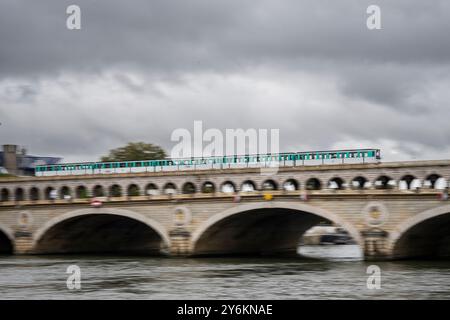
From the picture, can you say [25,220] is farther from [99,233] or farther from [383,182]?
[383,182]

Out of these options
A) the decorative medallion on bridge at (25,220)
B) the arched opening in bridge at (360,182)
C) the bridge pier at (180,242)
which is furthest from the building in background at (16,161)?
the arched opening in bridge at (360,182)

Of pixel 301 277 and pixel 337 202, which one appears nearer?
pixel 301 277

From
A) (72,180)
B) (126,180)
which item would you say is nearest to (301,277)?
(126,180)

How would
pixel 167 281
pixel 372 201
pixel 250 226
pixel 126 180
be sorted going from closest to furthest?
pixel 167 281
pixel 372 201
pixel 250 226
pixel 126 180

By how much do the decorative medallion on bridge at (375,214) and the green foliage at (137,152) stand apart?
61882mm

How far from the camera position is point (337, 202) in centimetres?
5772

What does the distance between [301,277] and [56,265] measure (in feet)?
70.7

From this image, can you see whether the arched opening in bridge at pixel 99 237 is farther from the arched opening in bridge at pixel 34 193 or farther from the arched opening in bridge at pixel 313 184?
the arched opening in bridge at pixel 313 184

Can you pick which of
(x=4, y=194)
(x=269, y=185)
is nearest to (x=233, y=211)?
→ (x=269, y=185)
